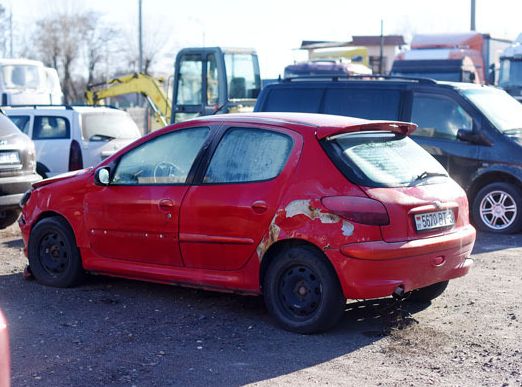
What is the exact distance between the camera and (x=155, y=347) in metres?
6.12

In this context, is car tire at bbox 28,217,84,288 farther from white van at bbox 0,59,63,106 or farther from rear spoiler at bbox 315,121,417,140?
white van at bbox 0,59,63,106

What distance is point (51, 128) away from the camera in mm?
14797

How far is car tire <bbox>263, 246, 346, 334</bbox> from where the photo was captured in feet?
20.7

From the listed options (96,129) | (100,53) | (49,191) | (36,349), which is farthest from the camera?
(100,53)

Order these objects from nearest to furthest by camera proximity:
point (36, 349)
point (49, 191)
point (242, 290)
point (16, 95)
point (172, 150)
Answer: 1. point (36, 349)
2. point (242, 290)
3. point (172, 150)
4. point (49, 191)
5. point (16, 95)

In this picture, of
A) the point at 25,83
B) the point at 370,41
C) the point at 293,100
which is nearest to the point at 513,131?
the point at 293,100

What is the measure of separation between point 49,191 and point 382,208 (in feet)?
10.8

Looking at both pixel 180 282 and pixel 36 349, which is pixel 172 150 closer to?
pixel 180 282

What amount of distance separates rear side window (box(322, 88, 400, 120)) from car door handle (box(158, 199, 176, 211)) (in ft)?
18.3

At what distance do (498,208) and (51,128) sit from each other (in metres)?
7.56

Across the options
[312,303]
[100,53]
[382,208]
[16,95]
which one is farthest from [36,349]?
[100,53]

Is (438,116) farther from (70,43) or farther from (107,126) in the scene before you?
(70,43)

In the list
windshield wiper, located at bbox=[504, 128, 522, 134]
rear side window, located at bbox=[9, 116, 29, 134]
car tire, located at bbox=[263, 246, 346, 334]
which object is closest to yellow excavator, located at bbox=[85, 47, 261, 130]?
rear side window, located at bbox=[9, 116, 29, 134]

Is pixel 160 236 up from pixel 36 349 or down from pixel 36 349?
up
